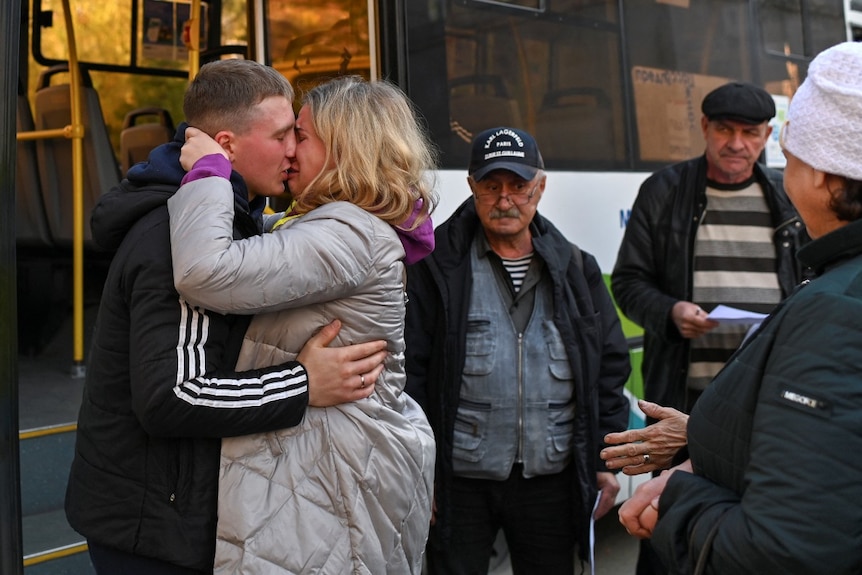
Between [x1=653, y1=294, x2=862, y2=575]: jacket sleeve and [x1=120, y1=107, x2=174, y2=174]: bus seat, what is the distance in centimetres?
526

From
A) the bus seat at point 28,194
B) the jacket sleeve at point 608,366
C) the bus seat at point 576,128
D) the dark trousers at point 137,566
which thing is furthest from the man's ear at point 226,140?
the bus seat at point 28,194

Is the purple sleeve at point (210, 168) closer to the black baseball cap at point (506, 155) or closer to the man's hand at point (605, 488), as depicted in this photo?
the black baseball cap at point (506, 155)

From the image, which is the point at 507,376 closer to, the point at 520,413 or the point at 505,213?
the point at 520,413

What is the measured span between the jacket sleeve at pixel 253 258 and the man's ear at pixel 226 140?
0.18m

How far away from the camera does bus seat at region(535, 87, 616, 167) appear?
4309mm

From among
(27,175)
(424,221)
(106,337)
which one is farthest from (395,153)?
(27,175)

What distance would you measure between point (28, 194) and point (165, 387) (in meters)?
4.34

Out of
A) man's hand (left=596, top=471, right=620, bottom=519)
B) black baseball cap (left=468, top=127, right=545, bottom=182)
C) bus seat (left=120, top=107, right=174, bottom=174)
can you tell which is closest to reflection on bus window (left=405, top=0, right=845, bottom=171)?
black baseball cap (left=468, top=127, right=545, bottom=182)

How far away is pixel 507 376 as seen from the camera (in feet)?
9.50

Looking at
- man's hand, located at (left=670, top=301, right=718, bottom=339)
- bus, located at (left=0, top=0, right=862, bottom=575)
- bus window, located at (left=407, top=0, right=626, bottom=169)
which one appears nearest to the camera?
man's hand, located at (left=670, top=301, right=718, bottom=339)

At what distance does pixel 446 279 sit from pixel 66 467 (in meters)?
1.64

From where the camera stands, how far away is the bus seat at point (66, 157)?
5230mm

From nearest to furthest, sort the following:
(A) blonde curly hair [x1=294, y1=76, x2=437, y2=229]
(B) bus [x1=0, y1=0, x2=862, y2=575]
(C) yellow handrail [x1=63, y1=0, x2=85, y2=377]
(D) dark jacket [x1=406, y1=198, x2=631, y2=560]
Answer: (A) blonde curly hair [x1=294, y1=76, x2=437, y2=229] → (D) dark jacket [x1=406, y1=198, x2=631, y2=560] → (B) bus [x1=0, y1=0, x2=862, y2=575] → (C) yellow handrail [x1=63, y1=0, x2=85, y2=377]

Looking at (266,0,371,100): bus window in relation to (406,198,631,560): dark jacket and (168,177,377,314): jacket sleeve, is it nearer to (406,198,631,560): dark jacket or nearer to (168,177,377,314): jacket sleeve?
(406,198,631,560): dark jacket
